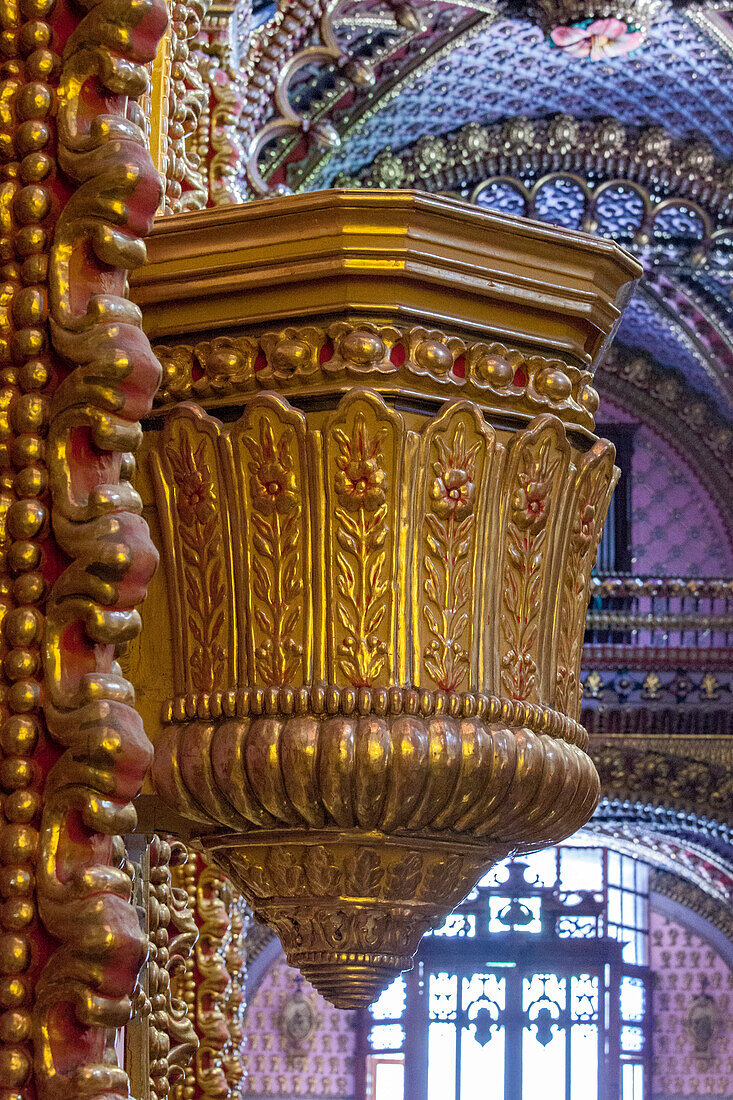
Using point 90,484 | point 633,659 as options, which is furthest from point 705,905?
point 90,484

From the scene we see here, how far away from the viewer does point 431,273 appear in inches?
49.1

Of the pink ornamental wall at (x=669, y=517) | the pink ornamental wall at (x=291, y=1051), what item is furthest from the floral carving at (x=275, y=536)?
the pink ornamental wall at (x=291, y=1051)

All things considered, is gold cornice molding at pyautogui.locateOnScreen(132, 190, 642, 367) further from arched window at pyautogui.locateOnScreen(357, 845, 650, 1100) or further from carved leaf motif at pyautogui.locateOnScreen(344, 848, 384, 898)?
arched window at pyautogui.locateOnScreen(357, 845, 650, 1100)

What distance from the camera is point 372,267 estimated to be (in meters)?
1.24

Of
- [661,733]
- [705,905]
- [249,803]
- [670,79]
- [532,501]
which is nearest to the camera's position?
[249,803]

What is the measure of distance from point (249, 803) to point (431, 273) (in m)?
0.45

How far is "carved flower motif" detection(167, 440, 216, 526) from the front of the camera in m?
1.27

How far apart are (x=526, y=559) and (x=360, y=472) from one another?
0.54 feet

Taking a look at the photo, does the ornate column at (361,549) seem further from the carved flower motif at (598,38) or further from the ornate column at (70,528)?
the carved flower motif at (598,38)

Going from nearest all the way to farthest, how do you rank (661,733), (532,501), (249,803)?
(249,803)
(532,501)
(661,733)

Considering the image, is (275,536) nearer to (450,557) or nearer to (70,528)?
(450,557)

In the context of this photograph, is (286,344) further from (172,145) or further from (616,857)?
(616,857)

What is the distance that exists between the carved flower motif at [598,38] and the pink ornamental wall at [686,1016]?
25.7 ft

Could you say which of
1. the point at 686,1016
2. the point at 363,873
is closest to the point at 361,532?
the point at 363,873
